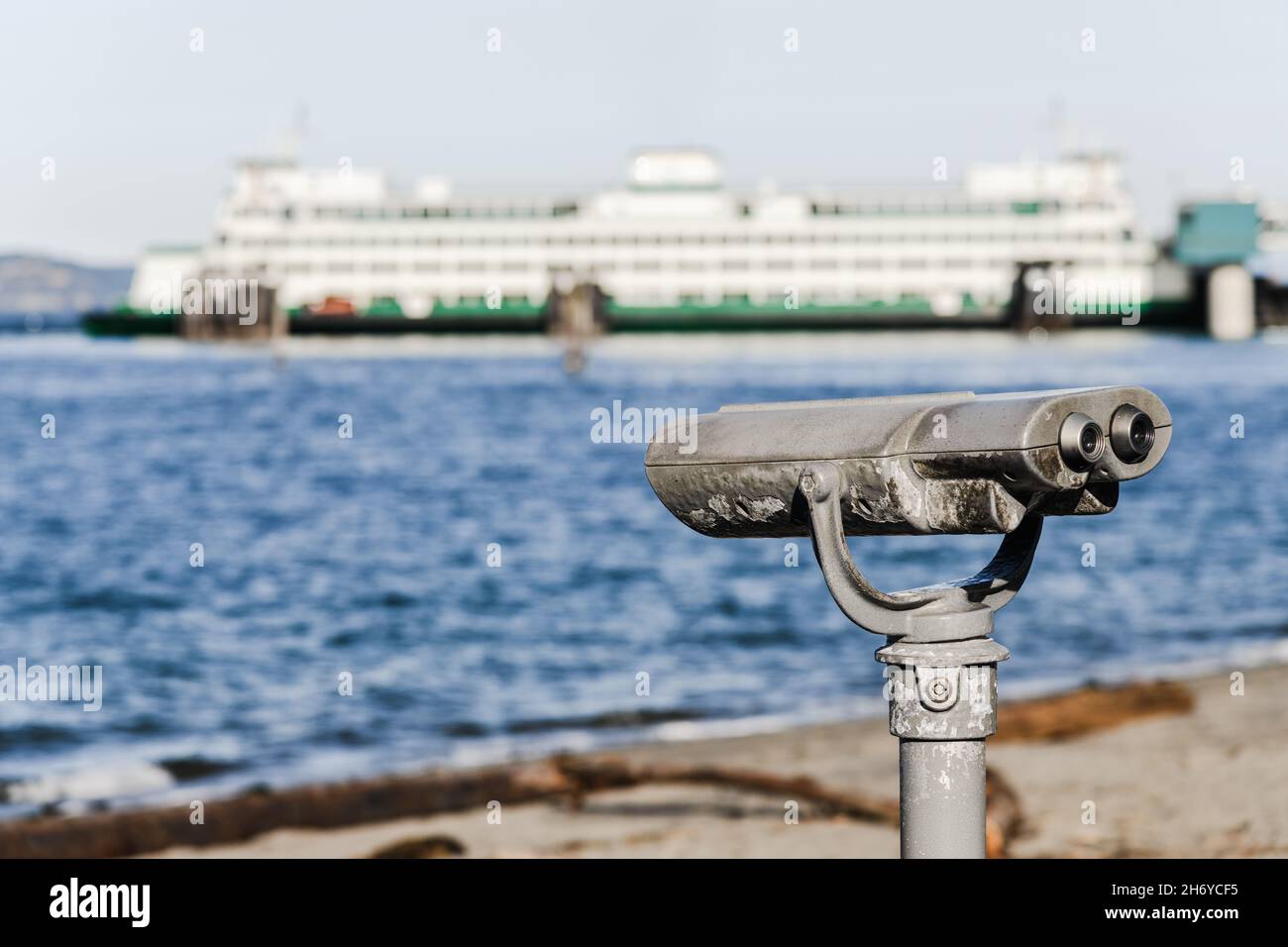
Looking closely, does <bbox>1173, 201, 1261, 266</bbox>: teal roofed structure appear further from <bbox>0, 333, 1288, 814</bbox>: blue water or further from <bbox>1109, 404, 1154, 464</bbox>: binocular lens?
<bbox>1109, 404, 1154, 464</bbox>: binocular lens

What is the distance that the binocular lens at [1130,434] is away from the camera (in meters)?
1.49

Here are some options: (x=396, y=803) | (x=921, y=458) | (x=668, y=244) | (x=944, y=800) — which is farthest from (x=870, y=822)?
(x=668, y=244)

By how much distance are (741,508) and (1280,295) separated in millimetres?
82218

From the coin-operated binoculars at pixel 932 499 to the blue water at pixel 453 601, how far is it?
466 centimetres

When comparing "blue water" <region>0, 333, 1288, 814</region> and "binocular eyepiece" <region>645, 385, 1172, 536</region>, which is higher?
"binocular eyepiece" <region>645, 385, 1172, 536</region>

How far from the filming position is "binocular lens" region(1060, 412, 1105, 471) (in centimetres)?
147

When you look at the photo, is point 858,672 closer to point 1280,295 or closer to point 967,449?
point 967,449

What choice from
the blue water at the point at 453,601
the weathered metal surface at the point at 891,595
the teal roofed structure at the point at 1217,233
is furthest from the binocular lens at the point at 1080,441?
the teal roofed structure at the point at 1217,233

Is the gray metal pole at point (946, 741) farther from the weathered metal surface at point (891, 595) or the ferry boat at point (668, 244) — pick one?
the ferry boat at point (668, 244)

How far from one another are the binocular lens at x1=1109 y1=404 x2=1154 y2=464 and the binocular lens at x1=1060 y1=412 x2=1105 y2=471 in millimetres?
16

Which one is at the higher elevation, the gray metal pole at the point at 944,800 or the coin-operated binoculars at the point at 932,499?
the coin-operated binoculars at the point at 932,499

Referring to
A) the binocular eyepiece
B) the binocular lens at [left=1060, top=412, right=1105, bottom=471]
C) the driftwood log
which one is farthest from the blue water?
the binocular lens at [left=1060, top=412, right=1105, bottom=471]

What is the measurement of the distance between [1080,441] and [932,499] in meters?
0.17

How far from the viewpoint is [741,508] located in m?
1.65
